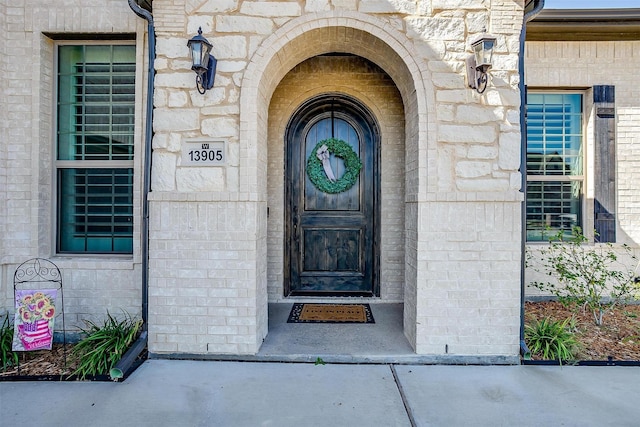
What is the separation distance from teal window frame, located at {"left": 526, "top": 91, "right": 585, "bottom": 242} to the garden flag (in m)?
5.46

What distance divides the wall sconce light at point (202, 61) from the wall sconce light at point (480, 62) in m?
2.17

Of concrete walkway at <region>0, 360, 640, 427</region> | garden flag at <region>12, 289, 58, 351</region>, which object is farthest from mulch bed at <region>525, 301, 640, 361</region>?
garden flag at <region>12, 289, 58, 351</region>

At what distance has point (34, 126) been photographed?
3.73 metres

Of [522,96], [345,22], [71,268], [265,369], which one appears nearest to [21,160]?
[71,268]

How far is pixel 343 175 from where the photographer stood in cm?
468

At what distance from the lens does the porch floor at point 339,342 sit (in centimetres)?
317

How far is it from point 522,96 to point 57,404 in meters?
4.36

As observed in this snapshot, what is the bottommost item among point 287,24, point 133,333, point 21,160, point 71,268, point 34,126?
point 133,333

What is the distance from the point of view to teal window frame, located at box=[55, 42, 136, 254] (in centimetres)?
397

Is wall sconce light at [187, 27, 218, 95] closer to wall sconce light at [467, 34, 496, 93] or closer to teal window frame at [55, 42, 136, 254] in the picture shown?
teal window frame at [55, 42, 136, 254]

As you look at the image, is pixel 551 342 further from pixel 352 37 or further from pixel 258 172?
pixel 352 37

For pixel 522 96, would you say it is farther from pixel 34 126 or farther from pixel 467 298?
pixel 34 126

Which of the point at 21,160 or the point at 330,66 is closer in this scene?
the point at 21,160

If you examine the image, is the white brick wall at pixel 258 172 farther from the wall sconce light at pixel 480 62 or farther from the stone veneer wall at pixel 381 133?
the stone veneer wall at pixel 381 133
